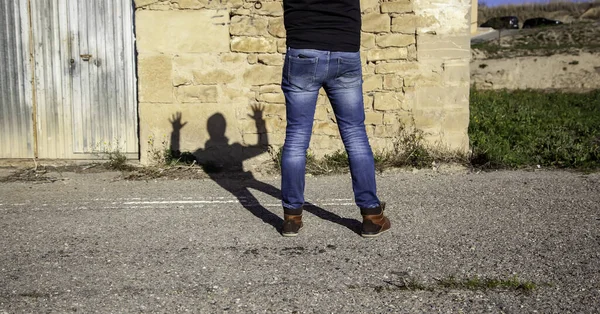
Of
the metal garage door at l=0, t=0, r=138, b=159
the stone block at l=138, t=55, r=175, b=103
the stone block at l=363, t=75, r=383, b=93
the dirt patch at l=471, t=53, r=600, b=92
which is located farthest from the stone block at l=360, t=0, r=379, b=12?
the dirt patch at l=471, t=53, r=600, b=92

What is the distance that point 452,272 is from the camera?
3.65 m

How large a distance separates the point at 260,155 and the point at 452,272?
12.2 feet

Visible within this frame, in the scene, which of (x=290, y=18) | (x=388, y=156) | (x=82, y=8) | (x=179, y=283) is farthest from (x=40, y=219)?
(x=388, y=156)

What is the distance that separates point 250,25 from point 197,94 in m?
0.92

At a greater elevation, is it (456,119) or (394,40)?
(394,40)

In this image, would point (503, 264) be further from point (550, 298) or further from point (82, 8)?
point (82, 8)

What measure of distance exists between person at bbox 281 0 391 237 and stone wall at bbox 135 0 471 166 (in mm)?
2609

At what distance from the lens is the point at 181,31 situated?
22.8 feet

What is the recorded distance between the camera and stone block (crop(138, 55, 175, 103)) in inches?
274

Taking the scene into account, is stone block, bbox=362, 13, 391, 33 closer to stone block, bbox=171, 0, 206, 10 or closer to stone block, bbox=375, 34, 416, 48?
stone block, bbox=375, 34, 416, 48

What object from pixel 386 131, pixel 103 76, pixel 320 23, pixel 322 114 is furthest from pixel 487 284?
pixel 103 76

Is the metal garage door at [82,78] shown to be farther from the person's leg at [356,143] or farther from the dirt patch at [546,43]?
the dirt patch at [546,43]

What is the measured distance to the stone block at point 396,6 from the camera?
6.86 meters

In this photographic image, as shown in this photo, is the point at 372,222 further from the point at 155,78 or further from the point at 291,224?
the point at 155,78
